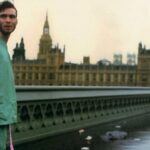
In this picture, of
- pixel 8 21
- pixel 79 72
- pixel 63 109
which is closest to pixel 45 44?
pixel 79 72

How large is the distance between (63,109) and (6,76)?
3966 cm

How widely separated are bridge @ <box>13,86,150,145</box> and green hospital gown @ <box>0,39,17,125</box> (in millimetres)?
23816

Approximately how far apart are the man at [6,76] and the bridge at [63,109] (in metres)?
23.8

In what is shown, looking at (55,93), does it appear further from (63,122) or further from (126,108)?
(126,108)

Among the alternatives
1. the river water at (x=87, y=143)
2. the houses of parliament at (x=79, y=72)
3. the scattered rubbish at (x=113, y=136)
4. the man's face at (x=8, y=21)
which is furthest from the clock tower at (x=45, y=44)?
the man's face at (x=8, y=21)

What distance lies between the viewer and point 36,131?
35.5m

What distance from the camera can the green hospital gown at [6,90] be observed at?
10.3ft

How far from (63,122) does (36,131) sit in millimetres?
6801

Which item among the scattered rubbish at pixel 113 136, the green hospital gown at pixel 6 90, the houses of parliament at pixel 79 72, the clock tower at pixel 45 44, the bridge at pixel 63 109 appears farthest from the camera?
the clock tower at pixel 45 44

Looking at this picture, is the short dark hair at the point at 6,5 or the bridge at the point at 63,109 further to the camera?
the bridge at the point at 63,109

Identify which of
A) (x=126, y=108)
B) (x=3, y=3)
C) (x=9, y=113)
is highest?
(x=3, y=3)

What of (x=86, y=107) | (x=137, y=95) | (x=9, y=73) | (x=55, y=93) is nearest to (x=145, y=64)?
(x=137, y=95)

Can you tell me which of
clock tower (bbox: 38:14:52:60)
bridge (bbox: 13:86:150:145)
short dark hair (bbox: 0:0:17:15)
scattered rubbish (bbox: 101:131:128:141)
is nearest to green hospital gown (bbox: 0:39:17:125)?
short dark hair (bbox: 0:0:17:15)

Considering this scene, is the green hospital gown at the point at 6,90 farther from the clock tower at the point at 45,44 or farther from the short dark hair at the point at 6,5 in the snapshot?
the clock tower at the point at 45,44
